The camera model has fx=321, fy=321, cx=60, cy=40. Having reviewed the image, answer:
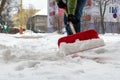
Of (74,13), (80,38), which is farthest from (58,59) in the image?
(74,13)

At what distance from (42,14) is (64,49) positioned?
78774 mm

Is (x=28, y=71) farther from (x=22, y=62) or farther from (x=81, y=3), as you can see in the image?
(x=81, y=3)

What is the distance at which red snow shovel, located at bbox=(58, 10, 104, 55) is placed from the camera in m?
4.11

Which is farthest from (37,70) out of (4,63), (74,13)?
(74,13)

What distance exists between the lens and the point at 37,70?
2883mm

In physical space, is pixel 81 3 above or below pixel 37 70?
above

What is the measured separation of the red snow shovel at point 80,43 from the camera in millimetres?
4105

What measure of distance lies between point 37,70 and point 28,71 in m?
0.09

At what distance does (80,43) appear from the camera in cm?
424

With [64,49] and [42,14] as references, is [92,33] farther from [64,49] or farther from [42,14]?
[42,14]

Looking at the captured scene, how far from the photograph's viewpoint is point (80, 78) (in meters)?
2.54

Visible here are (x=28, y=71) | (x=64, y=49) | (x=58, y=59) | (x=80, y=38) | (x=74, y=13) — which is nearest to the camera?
(x=28, y=71)

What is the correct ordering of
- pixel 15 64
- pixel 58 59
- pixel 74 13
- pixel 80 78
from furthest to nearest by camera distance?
pixel 74 13
pixel 58 59
pixel 15 64
pixel 80 78

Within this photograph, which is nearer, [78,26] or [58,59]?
[58,59]
